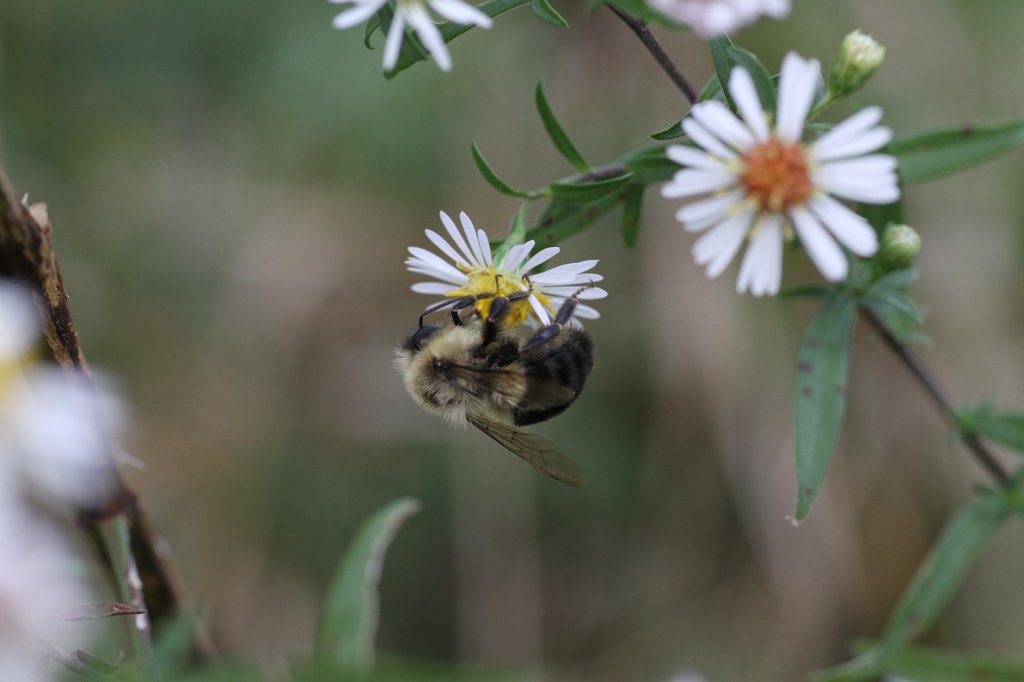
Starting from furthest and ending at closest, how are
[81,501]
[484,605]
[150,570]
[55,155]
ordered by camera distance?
[55,155] < [484,605] < [150,570] < [81,501]

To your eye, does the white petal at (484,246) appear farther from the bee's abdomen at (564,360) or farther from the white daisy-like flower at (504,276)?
the bee's abdomen at (564,360)

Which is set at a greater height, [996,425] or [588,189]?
[588,189]

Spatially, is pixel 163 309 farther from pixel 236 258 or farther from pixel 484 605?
pixel 484 605

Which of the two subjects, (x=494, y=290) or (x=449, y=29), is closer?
(x=449, y=29)

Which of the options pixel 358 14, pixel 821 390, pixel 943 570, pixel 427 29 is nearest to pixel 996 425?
pixel 943 570

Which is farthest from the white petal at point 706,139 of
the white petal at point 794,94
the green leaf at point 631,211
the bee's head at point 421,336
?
the bee's head at point 421,336

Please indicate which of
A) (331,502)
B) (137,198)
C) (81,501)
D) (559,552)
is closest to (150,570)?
(81,501)

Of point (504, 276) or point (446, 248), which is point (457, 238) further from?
point (504, 276)
